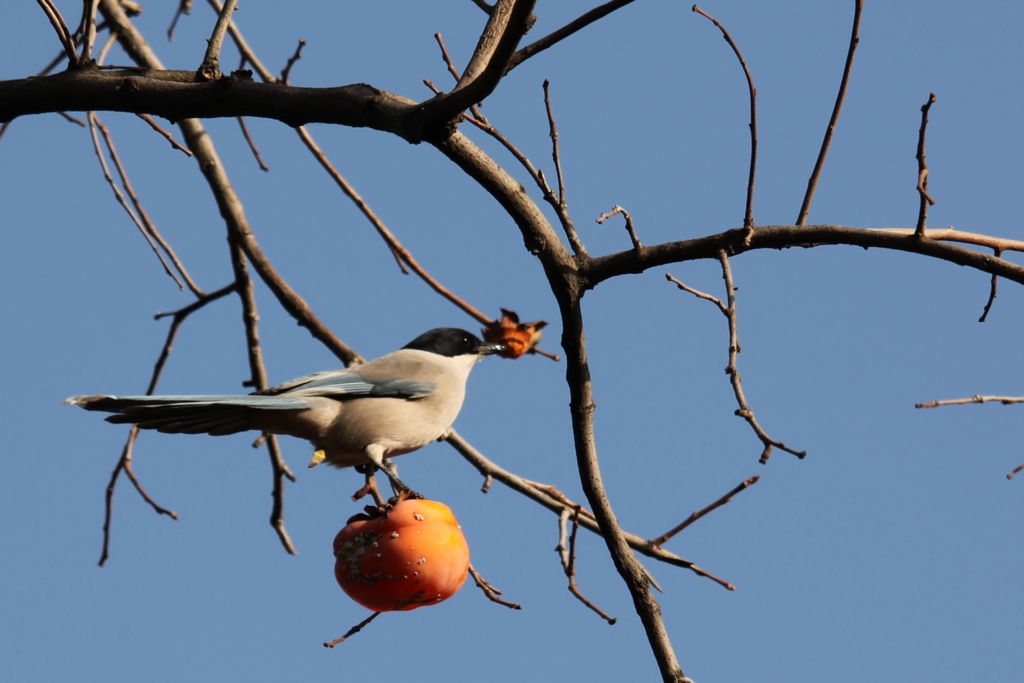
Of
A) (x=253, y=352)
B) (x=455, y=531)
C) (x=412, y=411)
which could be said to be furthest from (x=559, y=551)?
(x=253, y=352)

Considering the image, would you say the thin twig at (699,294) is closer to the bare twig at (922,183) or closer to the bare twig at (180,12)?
the bare twig at (922,183)

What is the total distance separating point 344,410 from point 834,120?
193 cm

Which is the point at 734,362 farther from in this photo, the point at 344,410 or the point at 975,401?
the point at 344,410

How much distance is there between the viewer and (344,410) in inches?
147

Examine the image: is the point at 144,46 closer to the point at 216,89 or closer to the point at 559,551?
the point at 216,89

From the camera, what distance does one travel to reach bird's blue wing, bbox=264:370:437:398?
3.72 m

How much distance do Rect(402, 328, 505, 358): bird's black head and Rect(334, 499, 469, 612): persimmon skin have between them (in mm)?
1559

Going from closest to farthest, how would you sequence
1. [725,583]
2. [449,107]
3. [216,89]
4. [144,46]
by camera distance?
[449,107], [216,89], [725,583], [144,46]

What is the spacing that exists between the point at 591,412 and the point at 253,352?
230 centimetres

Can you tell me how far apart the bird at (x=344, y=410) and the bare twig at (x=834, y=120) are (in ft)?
5.13

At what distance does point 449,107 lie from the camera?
8.63ft

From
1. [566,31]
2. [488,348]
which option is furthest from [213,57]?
[488,348]

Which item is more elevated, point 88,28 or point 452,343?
point 452,343

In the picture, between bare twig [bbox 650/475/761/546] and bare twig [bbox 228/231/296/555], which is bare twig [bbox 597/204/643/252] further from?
bare twig [bbox 228/231/296/555]
